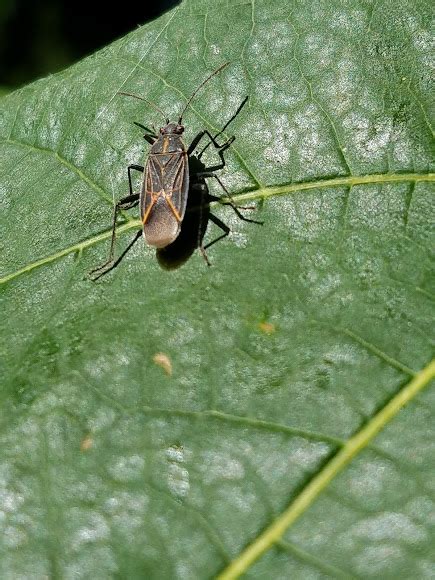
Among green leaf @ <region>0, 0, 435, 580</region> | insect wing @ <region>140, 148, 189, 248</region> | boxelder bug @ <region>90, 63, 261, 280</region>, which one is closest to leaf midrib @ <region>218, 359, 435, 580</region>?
green leaf @ <region>0, 0, 435, 580</region>

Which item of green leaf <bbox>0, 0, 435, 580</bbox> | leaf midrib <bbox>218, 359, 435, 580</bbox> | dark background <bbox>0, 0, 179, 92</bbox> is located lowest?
leaf midrib <bbox>218, 359, 435, 580</bbox>

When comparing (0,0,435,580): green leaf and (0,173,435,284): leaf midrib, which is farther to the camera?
(0,173,435,284): leaf midrib

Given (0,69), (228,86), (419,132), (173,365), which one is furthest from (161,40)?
(0,69)

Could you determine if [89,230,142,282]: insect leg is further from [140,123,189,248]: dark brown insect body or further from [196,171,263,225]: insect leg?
[196,171,263,225]: insect leg

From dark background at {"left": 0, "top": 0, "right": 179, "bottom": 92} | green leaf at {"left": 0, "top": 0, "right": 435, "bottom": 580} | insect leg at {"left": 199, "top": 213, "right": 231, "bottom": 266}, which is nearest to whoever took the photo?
green leaf at {"left": 0, "top": 0, "right": 435, "bottom": 580}

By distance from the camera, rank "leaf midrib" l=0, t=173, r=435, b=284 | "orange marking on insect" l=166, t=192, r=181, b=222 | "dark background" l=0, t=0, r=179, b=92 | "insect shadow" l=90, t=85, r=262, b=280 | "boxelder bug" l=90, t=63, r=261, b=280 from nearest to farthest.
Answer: "leaf midrib" l=0, t=173, r=435, b=284 < "insect shadow" l=90, t=85, r=262, b=280 < "boxelder bug" l=90, t=63, r=261, b=280 < "orange marking on insect" l=166, t=192, r=181, b=222 < "dark background" l=0, t=0, r=179, b=92

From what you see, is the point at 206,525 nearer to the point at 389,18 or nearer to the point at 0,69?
the point at 389,18

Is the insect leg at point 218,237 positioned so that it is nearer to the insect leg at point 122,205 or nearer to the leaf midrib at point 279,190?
the leaf midrib at point 279,190
